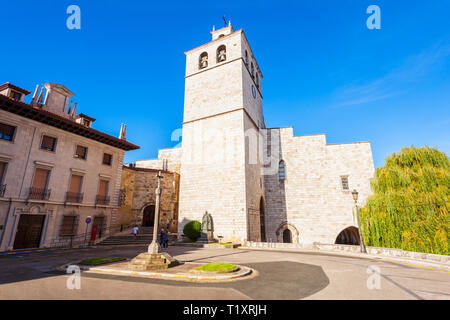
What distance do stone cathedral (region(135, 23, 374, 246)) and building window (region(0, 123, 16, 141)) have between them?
11.8 m

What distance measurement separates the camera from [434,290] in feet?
16.0

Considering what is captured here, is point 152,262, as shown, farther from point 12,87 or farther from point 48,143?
point 12,87

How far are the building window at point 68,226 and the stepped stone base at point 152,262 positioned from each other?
11330 millimetres

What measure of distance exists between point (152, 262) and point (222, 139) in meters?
13.4

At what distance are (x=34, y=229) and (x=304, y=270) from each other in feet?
54.3

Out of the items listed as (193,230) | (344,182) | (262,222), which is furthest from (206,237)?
(344,182)

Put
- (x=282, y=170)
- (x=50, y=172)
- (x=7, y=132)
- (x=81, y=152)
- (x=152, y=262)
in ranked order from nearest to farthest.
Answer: (x=152, y=262) < (x=7, y=132) < (x=50, y=172) < (x=81, y=152) < (x=282, y=170)

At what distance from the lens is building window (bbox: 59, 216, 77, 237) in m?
15.4

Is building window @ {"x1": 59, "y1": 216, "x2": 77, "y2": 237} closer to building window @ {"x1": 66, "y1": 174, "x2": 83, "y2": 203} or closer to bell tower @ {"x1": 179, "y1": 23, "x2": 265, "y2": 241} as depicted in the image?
building window @ {"x1": 66, "y1": 174, "x2": 83, "y2": 203}

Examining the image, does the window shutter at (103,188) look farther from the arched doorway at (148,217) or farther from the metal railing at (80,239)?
the arched doorway at (148,217)

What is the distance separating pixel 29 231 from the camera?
13.8 metres

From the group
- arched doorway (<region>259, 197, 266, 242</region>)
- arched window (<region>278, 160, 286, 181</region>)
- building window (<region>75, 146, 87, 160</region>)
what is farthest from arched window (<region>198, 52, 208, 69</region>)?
arched doorway (<region>259, 197, 266, 242</region>)

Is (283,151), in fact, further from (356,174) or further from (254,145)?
(356,174)
